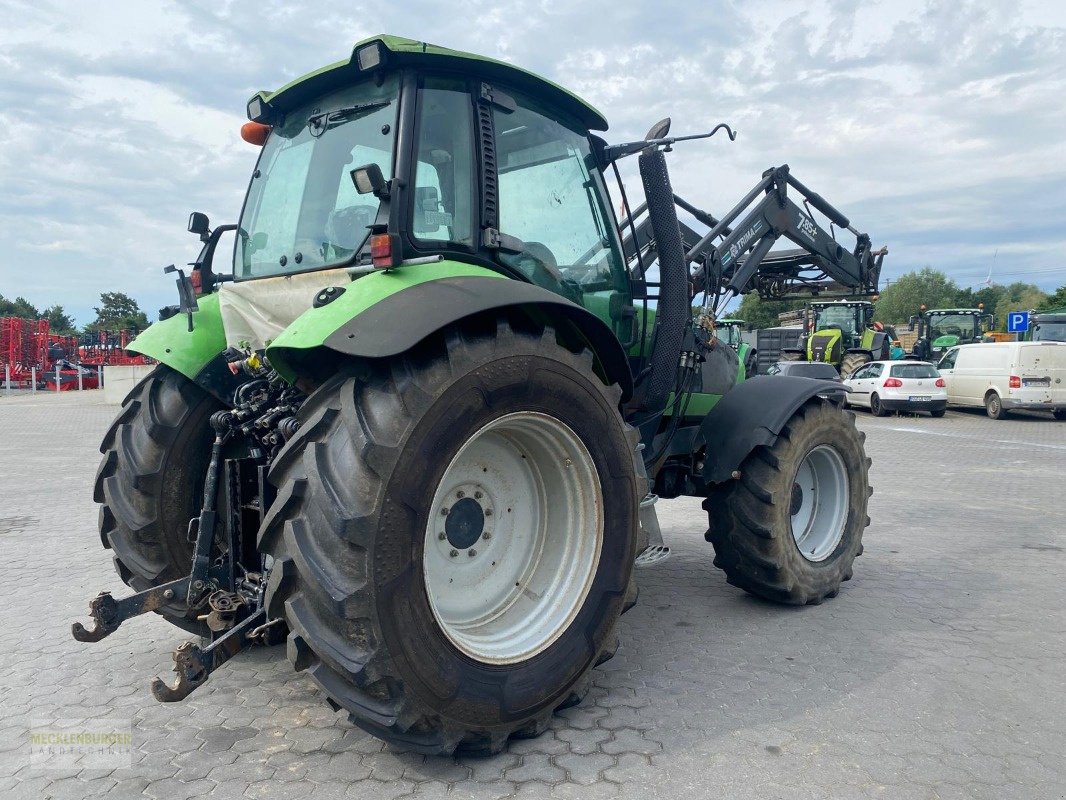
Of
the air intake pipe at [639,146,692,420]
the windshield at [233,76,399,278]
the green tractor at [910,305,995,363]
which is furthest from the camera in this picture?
the green tractor at [910,305,995,363]

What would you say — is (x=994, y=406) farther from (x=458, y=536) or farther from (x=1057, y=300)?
(x=1057, y=300)

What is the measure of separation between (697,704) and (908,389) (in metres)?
18.4

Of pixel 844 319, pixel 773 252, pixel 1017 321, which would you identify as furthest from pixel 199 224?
pixel 844 319

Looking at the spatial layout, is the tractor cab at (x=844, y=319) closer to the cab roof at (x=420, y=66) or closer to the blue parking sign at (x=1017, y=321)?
the blue parking sign at (x=1017, y=321)

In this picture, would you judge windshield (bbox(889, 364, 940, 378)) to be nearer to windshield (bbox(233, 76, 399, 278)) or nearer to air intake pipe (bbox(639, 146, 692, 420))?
air intake pipe (bbox(639, 146, 692, 420))

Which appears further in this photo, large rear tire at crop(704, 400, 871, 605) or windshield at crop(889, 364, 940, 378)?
windshield at crop(889, 364, 940, 378)

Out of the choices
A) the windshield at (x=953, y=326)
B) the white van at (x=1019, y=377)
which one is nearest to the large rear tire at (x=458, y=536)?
the white van at (x=1019, y=377)

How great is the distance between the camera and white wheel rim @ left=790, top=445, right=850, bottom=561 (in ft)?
16.2

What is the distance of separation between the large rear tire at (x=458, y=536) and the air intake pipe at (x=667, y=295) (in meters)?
1.11

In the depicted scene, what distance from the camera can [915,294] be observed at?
8588 cm

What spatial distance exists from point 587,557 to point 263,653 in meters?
1.85

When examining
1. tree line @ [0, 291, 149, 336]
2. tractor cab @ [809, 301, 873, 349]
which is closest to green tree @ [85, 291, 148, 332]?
tree line @ [0, 291, 149, 336]

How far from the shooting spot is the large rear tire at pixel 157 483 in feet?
12.1

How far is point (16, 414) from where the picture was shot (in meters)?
20.2
